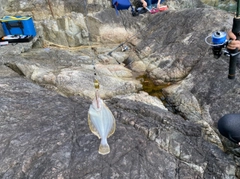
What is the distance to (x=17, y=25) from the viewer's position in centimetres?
984

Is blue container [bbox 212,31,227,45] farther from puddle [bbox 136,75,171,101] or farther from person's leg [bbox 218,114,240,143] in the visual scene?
puddle [bbox 136,75,171,101]

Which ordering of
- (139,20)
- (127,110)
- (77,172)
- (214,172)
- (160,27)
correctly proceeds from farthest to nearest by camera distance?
1. (139,20)
2. (160,27)
3. (127,110)
4. (214,172)
5. (77,172)

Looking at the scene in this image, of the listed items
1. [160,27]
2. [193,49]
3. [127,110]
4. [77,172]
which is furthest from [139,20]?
[77,172]

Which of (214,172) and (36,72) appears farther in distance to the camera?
(36,72)

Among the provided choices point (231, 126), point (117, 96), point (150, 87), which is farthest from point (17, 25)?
point (231, 126)

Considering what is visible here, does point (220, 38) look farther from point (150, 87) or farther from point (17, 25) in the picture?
point (17, 25)

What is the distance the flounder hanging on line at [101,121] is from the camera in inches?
151

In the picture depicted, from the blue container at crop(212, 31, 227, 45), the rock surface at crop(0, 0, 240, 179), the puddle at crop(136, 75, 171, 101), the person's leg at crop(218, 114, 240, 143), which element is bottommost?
the puddle at crop(136, 75, 171, 101)

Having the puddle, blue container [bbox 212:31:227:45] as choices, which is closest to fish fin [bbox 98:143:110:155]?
blue container [bbox 212:31:227:45]

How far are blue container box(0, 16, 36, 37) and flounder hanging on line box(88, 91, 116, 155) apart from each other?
23.7 ft

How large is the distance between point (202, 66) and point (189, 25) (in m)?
2.16

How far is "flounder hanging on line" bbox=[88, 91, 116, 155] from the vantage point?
384 cm

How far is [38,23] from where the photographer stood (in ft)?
35.4

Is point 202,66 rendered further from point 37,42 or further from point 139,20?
point 37,42
